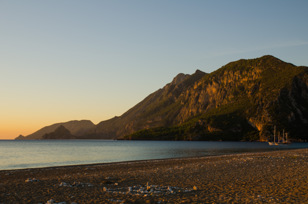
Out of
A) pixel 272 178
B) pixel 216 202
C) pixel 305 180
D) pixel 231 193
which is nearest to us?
pixel 216 202

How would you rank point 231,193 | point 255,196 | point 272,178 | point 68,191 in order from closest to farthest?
point 255,196 → point 231,193 → point 68,191 → point 272,178

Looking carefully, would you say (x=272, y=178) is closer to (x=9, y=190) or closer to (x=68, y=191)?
(x=68, y=191)

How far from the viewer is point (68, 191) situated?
60.6ft

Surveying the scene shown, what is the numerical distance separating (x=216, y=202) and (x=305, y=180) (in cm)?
988

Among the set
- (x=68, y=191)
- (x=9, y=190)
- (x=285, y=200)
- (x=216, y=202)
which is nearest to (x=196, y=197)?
(x=216, y=202)

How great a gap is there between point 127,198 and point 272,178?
12.7 meters

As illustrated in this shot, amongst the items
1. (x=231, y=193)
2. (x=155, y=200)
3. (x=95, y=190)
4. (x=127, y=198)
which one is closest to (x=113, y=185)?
(x=95, y=190)

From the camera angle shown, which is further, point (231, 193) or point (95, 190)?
point (95, 190)

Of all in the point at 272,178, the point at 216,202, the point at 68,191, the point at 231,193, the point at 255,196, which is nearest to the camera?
the point at 216,202

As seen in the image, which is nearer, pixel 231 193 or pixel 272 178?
pixel 231 193

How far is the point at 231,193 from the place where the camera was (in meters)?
16.6

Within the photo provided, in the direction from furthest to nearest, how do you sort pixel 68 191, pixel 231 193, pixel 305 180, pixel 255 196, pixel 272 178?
pixel 272 178 < pixel 305 180 < pixel 68 191 < pixel 231 193 < pixel 255 196

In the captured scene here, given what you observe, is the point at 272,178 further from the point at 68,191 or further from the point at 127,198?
the point at 68,191

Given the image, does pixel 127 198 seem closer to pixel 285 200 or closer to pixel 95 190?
pixel 95 190
